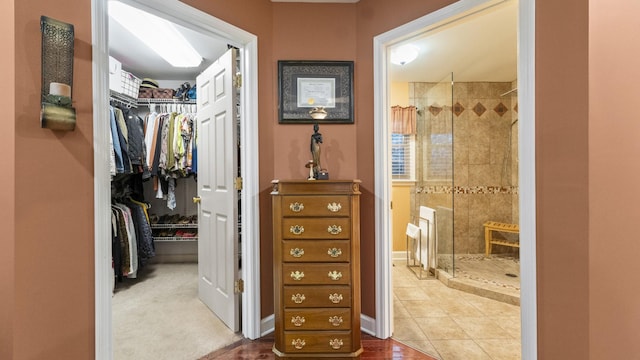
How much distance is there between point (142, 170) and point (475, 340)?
3693 mm

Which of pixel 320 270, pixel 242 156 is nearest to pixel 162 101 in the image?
pixel 242 156

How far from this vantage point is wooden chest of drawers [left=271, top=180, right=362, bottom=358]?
→ 5.72 ft

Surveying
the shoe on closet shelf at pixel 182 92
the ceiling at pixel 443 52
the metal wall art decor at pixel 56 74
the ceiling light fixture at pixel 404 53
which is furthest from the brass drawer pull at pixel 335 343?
the shoe on closet shelf at pixel 182 92

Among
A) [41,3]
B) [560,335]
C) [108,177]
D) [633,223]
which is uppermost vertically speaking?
[41,3]

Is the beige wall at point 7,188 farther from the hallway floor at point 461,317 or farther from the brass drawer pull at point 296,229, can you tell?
the hallway floor at point 461,317

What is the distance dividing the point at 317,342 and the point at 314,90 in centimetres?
180

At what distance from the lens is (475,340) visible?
2059 millimetres

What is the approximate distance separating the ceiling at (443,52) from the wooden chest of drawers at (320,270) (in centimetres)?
118

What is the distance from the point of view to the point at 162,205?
3805mm

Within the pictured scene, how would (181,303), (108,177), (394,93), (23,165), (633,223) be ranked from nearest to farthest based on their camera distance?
(23,165), (633,223), (108,177), (181,303), (394,93)

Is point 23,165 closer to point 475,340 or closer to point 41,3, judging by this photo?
point 41,3

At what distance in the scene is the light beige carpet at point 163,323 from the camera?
1.94 m

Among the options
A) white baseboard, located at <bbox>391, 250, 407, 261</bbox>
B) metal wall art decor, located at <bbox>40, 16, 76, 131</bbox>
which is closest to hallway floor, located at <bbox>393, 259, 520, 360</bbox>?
white baseboard, located at <bbox>391, 250, 407, 261</bbox>

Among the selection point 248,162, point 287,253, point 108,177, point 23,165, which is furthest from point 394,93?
point 23,165
